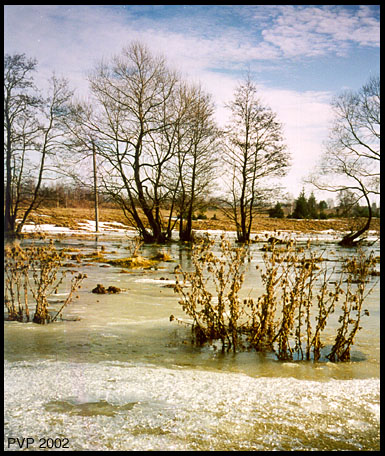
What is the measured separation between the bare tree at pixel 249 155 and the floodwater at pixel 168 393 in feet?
10.8

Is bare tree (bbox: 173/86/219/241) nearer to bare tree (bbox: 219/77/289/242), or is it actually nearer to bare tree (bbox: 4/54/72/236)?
bare tree (bbox: 219/77/289/242)

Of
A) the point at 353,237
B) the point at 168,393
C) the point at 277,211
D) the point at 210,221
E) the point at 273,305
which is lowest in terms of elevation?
the point at 168,393

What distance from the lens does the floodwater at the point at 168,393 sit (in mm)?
2232

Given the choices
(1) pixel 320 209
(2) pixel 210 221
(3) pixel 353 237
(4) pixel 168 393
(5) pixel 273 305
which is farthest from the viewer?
(3) pixel 353 237

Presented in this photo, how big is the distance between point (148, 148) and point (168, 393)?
5927mm

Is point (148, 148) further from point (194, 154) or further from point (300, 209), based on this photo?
point (300, 209)

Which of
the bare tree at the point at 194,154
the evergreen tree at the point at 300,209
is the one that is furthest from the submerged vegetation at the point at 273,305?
the bare tree at the point at 194,154

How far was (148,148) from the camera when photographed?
8094 mm

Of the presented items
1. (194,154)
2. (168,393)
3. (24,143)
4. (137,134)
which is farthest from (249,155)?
(168,393)

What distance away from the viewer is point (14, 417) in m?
2.40

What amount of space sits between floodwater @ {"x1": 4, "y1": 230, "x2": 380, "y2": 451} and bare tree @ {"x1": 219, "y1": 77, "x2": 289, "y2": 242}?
329cm

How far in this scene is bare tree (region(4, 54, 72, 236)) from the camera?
6258 mm

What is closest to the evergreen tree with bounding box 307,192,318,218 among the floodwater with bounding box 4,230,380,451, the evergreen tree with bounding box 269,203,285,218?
the evergreen tree with bounding box 269,203,285,218

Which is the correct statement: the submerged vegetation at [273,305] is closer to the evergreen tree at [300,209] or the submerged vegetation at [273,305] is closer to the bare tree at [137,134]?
the evergreen tree at [300,209]
